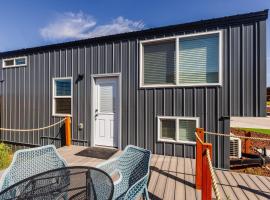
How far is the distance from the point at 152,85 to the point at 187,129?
148 cm

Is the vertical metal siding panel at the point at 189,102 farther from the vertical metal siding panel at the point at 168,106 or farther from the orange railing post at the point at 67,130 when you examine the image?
the orange railing post at the point at 67,130

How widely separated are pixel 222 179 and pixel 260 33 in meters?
3.21

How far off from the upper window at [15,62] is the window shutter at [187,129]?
6256 mm

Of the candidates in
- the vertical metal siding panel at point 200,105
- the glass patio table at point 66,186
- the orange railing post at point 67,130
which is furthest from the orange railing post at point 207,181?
the orange railing post at point 67,130

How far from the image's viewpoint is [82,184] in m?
2.03

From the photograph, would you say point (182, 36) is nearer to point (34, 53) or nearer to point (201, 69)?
point (201, 69)

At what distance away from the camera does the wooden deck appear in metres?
2.96

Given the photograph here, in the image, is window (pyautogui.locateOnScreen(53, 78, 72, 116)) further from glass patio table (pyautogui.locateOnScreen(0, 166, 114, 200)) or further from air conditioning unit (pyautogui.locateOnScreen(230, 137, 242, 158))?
air conditioning unit (pyautogui.locateOnScreen(230, 137, 242, 158))

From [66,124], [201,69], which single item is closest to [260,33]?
[201,69]

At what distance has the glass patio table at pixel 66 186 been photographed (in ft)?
5.98

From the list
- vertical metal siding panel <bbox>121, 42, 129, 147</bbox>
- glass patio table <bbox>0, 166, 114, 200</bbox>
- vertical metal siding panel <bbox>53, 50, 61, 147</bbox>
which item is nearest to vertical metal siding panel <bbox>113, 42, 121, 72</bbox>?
vertical metal siding panel <bbox>121, 42, 129, 147</bbox>

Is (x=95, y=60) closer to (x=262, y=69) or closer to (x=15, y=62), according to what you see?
(x=15, y=62)

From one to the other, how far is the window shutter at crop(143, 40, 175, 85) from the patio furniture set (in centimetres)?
299

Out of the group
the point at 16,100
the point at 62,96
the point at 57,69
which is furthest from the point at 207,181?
the point at 16,100
